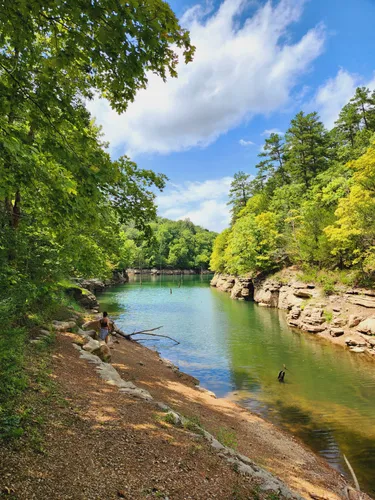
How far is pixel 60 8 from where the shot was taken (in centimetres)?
345

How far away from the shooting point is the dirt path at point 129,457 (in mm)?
4008

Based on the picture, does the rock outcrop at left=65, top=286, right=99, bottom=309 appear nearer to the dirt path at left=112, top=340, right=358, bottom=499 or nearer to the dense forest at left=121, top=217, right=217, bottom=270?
the dirt path at left=112, top=340, right=358, bottom=499

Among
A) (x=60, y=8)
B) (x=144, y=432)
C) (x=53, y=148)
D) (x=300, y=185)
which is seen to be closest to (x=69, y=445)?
(x=144, y=432)

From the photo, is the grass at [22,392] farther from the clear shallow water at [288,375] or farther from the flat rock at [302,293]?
the flat rock at [302,293]

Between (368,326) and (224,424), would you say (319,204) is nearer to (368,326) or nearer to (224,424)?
(368,326)

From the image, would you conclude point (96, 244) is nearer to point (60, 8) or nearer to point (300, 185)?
point (60, 8)

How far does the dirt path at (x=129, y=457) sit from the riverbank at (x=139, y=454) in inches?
0.6

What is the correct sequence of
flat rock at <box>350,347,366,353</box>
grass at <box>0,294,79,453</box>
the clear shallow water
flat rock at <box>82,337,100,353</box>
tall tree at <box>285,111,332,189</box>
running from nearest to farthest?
grass at <box>0,294,79,453</box> < the clear shallow water < flat rock at <box>82,337,100,353</box> < flat rock at <box>350,347,366,353</box> < tall tree at <box>285,111,332,189</box>

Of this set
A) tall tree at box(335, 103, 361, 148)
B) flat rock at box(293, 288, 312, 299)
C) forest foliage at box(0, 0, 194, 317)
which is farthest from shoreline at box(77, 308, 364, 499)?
tall tree at box(335, 103, 361, 148)

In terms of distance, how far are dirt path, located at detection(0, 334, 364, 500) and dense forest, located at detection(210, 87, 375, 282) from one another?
719 inches

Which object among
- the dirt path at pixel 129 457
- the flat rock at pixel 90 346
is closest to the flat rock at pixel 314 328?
the dirt path at pixel 129 457

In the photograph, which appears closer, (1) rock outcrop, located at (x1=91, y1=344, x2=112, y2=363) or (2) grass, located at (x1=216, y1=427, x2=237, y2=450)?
(2) grass, located at (x1=216, y1=427, x2=237, y2=450)

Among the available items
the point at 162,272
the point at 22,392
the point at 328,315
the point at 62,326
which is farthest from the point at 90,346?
the point at 162,272

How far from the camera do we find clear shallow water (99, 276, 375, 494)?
1032 centimetres
